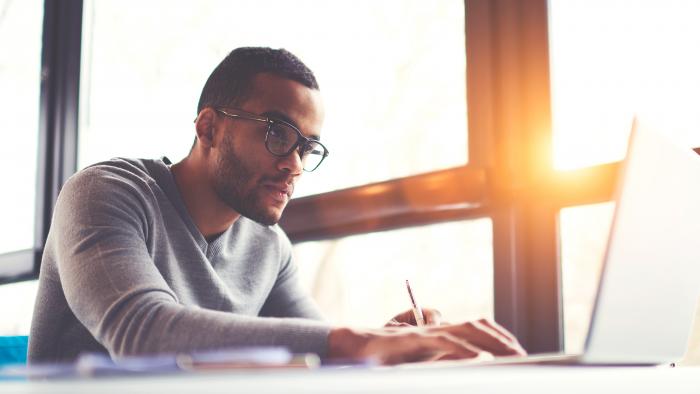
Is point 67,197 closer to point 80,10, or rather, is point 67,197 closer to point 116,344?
point 116,344

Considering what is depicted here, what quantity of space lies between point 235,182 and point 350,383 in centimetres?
128

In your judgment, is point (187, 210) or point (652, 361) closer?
point (652, 361)

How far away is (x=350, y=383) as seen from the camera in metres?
0.41

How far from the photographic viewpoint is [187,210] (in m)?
1.58

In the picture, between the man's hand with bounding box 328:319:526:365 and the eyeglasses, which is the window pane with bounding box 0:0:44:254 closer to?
the eyeglasses

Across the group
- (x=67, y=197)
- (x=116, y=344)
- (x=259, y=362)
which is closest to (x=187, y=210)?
(x=67, y=197)

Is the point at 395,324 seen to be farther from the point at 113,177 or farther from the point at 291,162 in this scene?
the point at 113,177

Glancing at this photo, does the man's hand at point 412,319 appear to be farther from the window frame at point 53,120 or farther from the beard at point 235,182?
the window frame at point 53,120

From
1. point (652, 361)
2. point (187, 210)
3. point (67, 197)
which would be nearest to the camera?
Answer: point (652, 361)

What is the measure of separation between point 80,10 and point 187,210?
1.80 meters

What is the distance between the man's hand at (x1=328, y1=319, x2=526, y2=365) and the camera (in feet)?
2.74

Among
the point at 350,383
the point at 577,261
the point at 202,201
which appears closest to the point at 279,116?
the point at 202,201

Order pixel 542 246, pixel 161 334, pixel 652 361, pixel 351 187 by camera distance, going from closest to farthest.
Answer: pixel 652 361 → pixel 161 334 → pixel 542 246 → pixel 351 187

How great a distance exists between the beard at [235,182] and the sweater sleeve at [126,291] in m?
0.25
